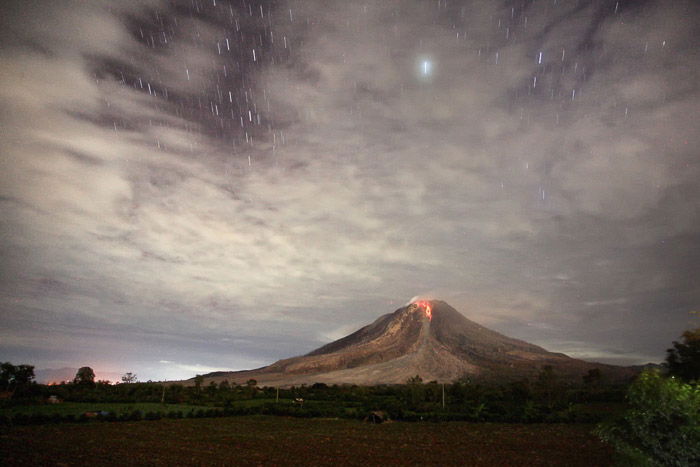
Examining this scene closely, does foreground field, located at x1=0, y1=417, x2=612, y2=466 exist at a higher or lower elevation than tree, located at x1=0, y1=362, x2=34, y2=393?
lower

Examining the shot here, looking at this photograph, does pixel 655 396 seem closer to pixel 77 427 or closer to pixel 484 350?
pixel 77 427

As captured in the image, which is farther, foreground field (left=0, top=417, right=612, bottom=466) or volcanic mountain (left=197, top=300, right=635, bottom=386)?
volcanic mountain (left=197, top=300, right=635, bottom=386)

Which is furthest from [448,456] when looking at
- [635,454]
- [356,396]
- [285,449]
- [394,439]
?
[356,396]

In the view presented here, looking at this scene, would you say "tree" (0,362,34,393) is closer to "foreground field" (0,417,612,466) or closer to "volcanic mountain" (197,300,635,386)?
"foreground field" (0,417,612,466)

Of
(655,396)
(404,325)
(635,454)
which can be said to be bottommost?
(635,454)

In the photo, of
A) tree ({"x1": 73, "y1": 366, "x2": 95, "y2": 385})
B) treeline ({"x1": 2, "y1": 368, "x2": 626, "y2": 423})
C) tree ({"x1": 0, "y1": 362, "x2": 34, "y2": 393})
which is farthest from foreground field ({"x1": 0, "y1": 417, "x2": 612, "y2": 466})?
tree ({"x1": 73, "y1": 366, "x2": 95, "y2": 385})

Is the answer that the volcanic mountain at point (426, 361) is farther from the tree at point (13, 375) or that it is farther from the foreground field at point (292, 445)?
the foreground field at point (292, 445)

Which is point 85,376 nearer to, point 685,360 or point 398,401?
point 398,401

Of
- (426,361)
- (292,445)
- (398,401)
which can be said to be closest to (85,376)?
(398,401)
